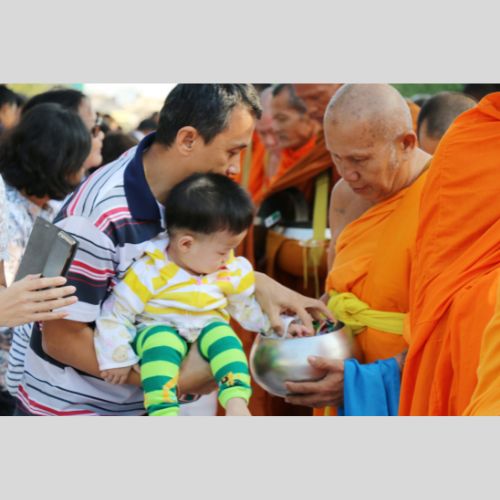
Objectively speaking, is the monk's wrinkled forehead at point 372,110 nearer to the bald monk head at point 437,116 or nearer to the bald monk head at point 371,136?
the bald monk head at point 371,136

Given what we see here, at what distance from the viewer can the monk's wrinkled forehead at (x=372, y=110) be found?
2.64 meters

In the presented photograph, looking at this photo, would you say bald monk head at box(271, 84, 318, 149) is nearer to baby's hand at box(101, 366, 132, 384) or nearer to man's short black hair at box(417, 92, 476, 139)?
man's short black hair at box(417, 92, 476, 139)

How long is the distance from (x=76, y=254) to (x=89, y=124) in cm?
202

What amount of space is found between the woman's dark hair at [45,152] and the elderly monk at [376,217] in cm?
101

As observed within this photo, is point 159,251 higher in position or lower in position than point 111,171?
lower

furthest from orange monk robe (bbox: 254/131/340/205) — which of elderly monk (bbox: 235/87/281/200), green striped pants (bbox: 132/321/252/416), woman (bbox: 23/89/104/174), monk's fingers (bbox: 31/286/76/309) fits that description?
monk's fingers (bbox: 31/286/76/309)

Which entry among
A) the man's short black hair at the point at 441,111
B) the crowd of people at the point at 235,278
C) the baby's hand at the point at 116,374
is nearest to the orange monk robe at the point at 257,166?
the man's short black hair at the point at 441,111

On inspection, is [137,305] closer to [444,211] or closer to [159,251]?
[159,251]

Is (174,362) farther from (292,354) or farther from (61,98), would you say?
(61,98)

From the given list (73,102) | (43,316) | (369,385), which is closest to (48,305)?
(43,316)

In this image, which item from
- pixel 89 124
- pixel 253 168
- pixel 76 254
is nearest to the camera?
pixel 76 254

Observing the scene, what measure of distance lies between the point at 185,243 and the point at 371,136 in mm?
712

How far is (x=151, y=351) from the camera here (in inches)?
87.0

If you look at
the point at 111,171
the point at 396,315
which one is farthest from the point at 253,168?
the point at 111,171
